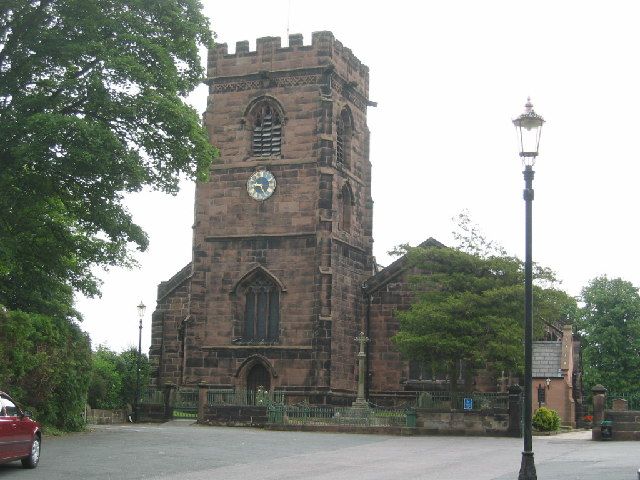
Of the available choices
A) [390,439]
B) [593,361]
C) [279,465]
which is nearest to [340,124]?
[390,439]

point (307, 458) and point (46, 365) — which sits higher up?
point (46, 365)

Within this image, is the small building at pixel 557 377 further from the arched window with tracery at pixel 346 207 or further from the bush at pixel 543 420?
the arched window with tracery at pixel 346 207

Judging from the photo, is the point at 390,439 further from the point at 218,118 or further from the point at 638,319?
the point at 638,319

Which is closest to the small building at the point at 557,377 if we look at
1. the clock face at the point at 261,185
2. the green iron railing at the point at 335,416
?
the green iron railing at the point at 335,416

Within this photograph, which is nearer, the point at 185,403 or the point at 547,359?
the point at 185,403

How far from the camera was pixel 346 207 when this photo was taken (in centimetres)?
4728

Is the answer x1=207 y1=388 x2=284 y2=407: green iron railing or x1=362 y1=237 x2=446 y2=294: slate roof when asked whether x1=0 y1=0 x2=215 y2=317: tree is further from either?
x1=362 y1=237 x2=446 y2=294: slate roof

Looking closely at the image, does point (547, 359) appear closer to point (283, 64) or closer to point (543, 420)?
point (543, 420)

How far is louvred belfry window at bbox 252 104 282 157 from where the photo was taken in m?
46.4

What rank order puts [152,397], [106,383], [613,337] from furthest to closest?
[613,337] → [106,383] → [152,397]

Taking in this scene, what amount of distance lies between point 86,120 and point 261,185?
18.9 meters

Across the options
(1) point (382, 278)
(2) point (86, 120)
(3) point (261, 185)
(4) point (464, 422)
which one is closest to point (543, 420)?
(4) point (464, 422)

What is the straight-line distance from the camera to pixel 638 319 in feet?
243

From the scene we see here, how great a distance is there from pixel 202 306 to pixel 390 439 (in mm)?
15636
